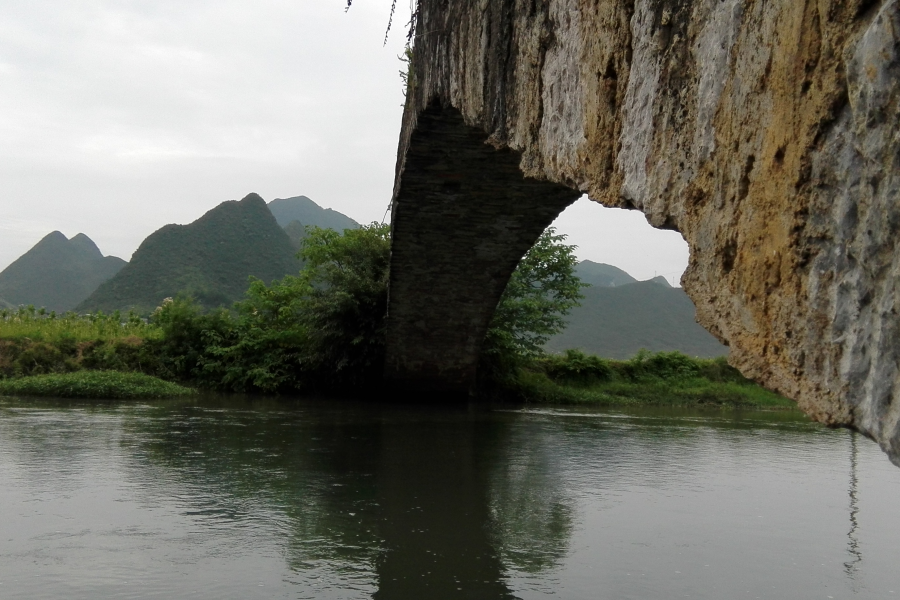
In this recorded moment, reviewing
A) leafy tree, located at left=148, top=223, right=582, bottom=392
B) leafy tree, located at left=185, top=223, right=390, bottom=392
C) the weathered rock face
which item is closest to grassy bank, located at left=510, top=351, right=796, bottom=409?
leafy tree, located at left=148, top=223, right=582, bottom=392

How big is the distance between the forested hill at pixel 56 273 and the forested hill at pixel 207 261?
13.4 m

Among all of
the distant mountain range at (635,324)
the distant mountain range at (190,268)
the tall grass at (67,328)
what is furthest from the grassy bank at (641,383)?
the distant mountain range at (635,324)

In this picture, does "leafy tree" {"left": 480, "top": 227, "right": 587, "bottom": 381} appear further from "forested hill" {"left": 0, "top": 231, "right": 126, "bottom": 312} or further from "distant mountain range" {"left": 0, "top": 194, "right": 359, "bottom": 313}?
"forested hill" {"left": 0, "top": 231, "right": 126, "bottom": 312}

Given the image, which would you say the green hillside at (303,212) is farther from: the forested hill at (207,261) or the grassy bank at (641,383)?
the grassy bank at (641,383)

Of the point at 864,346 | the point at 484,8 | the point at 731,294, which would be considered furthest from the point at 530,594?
the point at 484,8

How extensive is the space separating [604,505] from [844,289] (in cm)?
329

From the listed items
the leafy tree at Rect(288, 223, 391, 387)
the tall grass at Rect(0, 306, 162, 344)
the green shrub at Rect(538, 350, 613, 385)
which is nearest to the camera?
the leafy tree at Rect(288, 223, 391, 387)

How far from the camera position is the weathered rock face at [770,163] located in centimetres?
117

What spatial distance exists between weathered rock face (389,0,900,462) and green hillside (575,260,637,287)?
5842cm

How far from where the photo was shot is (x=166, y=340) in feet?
41.9

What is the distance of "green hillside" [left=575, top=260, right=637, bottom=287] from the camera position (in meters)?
60.9

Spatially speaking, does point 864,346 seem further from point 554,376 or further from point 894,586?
point 554,376

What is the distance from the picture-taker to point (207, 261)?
35094mm

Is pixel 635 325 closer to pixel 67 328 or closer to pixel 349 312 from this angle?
pixel 349 312
